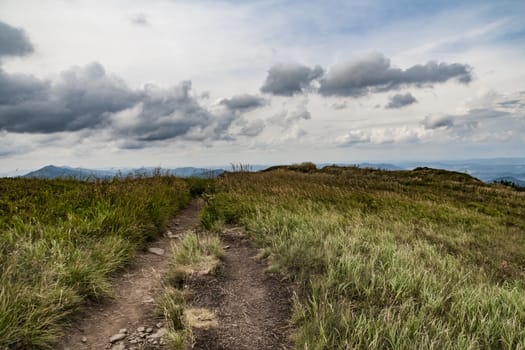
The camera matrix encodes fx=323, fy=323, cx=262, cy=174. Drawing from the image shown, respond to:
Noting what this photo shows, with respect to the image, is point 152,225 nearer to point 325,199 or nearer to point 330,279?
point 330,279

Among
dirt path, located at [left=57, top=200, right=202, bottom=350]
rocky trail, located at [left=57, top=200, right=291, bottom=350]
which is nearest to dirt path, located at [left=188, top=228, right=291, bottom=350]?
rocky trail, located at [left=57, top=200, right=291, bottom=350]

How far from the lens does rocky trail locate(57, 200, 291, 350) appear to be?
12.3 ft

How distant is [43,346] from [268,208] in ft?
21.1

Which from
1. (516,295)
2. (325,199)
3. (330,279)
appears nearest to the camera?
(330,279)

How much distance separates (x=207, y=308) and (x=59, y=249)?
2526mm

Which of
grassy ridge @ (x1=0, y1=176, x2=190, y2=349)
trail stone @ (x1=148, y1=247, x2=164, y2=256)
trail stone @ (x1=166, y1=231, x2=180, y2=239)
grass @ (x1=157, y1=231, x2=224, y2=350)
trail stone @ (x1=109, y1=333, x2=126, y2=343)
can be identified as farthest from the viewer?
trail stone @ (x1=166, y1=231, x2=180, y2=239)

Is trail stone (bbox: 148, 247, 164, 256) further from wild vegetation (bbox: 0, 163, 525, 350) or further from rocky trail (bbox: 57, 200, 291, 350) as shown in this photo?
rocky trail (bbox: 57, 200, 291, 350)

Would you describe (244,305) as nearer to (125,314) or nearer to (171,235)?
(125,314)

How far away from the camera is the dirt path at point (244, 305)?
3.73m

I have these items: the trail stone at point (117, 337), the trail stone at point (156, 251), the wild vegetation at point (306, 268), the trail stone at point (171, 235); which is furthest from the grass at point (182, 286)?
the trail stone at point (171, 235)

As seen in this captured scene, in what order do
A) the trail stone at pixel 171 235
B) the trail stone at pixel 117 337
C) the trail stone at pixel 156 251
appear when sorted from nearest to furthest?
the trail stone at pixel 117 337
the trail stone at pixel 156 251
the trail stone at pixel 171 235

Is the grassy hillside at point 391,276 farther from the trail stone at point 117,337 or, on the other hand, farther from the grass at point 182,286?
the trail stone at point 117,337

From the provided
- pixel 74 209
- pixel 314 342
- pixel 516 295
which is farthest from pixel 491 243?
pixel 74 209

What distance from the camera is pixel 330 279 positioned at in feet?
15.0
